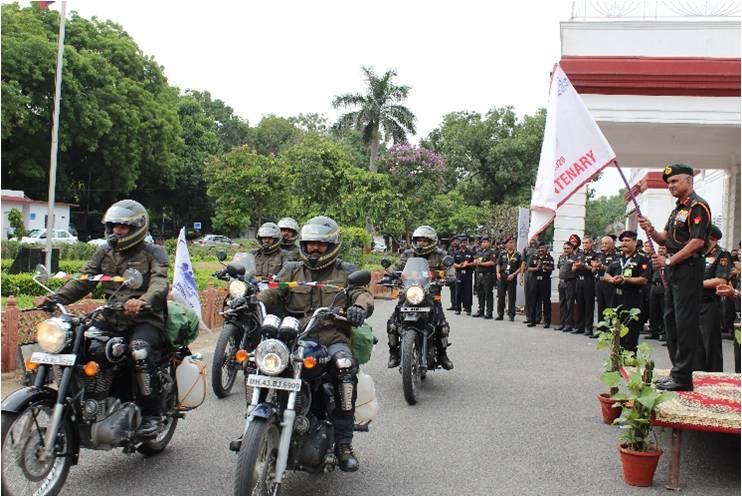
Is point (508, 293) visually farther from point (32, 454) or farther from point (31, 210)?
point (31, 210)

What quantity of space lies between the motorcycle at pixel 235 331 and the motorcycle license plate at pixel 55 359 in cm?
294

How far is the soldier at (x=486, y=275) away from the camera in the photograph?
16.5m

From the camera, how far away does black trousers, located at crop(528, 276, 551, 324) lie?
1508cm

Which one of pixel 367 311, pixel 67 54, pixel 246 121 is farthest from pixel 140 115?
pixel 367 311

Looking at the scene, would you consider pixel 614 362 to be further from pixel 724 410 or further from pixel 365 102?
pixel 365 102

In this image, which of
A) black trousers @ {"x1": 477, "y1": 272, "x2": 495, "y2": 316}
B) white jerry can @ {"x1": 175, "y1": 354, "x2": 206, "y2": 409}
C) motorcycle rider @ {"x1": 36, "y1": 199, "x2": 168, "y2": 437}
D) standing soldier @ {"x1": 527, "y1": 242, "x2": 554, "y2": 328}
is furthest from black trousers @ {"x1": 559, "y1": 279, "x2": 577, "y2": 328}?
motorcycle rider @ {"x1": 36, "y1": 199, "x2": 168, "y2": 437}

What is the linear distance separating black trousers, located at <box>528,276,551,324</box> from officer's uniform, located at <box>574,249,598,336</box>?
0.99m

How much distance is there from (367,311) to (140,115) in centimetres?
4176

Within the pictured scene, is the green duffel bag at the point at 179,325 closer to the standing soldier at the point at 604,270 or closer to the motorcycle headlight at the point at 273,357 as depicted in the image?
the motorcycle headlight at the point at 273,357

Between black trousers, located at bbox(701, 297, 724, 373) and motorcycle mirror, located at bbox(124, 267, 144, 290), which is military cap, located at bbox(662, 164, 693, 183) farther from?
motorcycle mirror, located at bbox(124, 267, 144, 290)

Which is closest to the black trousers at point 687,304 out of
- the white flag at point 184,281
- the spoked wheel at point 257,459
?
the spoked wheel at point 257,459

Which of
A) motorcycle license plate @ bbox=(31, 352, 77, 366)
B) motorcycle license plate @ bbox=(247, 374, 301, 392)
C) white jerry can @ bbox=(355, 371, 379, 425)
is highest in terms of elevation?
motorcycle license plate @ bbox=(31, 352, 77, 366)

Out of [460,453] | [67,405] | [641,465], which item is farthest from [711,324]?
[67,405]

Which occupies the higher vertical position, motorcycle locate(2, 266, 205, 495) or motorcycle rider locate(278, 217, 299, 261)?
motorcycle rider locate(278, 217, 299, 261)
